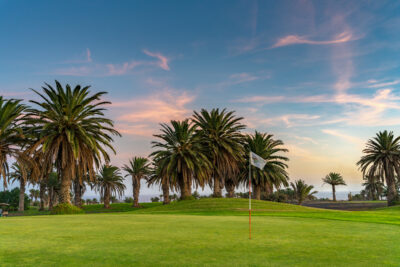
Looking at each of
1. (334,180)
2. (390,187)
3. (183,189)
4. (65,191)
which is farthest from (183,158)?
(334,180)

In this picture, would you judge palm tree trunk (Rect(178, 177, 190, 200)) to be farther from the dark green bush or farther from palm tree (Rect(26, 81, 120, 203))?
the dark green bush

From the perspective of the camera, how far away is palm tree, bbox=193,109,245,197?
54.1m

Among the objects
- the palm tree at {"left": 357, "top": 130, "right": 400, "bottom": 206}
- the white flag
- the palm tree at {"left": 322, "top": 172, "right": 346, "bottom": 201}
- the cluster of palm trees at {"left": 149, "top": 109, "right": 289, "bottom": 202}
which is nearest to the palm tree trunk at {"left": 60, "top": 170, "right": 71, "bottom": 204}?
the cluster of palm trees at {"left": 149, "top": 109, "right": 289, "bottom": 202}

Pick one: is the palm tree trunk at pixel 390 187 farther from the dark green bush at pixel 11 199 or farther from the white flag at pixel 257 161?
the dark green bush at pixel 11 199

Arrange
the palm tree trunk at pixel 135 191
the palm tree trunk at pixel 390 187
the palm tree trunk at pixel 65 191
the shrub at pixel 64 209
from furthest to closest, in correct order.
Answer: the palm tree trunk at pixel 135 191 < the palm tree trunk at pixel 390 187 < the palm tree trunk at pixel 65 191 < the shrub at pixel 64 209

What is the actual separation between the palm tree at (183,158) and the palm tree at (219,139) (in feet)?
5.72

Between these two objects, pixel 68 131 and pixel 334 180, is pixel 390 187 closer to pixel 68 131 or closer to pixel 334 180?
pixel 334 180

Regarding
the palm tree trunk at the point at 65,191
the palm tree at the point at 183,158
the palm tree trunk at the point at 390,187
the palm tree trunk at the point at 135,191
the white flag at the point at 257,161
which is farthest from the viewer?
the palm tree trunk at the point at 135,191

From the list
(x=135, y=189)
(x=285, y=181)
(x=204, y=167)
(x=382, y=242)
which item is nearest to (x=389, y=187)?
(x=285, y=181)

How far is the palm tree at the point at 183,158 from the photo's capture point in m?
50.6

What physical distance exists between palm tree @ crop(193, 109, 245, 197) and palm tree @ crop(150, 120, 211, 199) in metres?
1.74

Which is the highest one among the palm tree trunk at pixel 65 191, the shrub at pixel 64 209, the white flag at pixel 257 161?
the white flag at pixel 257 161

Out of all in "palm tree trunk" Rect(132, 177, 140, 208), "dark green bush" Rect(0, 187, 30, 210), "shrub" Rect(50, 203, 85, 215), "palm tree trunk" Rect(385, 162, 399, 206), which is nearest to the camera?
"shrub" Rect(50, 203, 85, 215)

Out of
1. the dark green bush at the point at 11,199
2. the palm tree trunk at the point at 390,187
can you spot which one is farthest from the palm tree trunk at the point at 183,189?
the dark green bush at the point at 11,199
